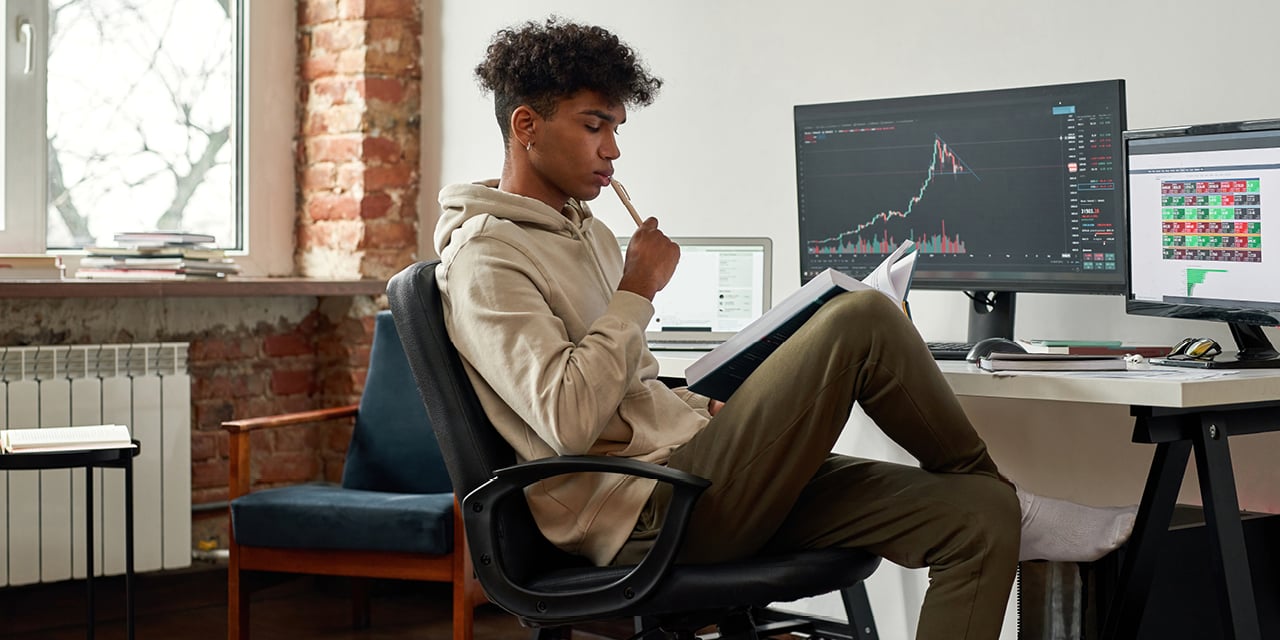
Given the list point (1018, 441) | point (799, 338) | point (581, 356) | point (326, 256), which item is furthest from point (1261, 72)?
point (326, 256)

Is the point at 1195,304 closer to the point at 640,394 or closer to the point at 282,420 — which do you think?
the point at 640,394

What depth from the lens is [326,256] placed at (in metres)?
4.10

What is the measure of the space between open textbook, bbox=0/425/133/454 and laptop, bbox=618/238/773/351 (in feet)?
3.62

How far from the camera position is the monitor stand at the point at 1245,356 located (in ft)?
7.09

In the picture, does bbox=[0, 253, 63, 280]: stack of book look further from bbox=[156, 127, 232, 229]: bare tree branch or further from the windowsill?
bbox=[156, 127, 232, 229]: bare tree branch

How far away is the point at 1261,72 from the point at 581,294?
1381 millimetres

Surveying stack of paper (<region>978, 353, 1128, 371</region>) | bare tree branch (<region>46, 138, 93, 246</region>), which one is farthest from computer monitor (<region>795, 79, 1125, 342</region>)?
bare tree branch (<region>46, 138, 93, 246</region>)

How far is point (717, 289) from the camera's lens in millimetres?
3033

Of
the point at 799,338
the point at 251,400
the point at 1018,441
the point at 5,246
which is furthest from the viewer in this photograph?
the point at 251,400

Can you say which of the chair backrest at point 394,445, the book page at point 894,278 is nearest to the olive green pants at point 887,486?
the book page at point 894,278

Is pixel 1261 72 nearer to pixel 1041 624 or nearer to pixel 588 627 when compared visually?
pixel 1041 624

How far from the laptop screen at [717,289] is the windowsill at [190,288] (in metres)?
1.21

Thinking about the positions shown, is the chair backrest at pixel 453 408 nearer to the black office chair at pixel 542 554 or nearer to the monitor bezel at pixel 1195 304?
the black office chair at pixel 542 554

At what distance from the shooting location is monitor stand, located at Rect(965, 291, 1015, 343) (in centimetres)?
262
